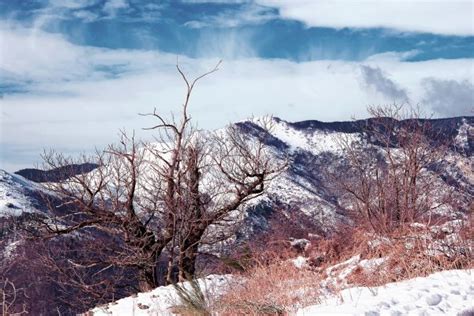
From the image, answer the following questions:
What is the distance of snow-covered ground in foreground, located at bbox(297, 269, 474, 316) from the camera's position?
721 centimetres

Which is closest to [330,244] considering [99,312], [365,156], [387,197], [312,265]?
[312,265]

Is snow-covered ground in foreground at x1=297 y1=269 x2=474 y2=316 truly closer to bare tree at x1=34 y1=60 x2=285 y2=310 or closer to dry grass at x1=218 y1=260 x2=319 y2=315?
dry grass at x1=218 y1=260 x2=319 y2=315

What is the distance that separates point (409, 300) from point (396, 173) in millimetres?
21656

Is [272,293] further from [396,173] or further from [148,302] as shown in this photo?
[396,173]

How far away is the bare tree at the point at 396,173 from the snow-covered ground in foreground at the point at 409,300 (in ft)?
54.9

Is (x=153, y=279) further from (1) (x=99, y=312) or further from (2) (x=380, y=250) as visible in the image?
(2) (x=380, y=250)

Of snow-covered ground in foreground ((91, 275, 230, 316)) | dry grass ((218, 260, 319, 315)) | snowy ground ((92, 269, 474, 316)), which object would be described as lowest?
snow-covered ground in foreground ((91, 275, 230, 316))

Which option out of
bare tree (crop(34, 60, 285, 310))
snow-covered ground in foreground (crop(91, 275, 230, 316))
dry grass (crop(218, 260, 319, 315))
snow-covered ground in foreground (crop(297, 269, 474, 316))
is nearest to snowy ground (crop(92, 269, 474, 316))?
snow-covered ground in foreground (crop(297, 269, 474, 316))

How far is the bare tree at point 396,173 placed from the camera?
27.0m

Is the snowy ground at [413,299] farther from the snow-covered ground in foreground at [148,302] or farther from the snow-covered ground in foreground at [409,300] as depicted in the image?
the snow-covered ground in foreground at [148,302]

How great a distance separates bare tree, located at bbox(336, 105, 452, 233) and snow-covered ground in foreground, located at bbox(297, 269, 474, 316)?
1672 cm

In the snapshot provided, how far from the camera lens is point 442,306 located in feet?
24.9

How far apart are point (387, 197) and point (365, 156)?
824 cm

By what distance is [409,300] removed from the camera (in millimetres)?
7570
